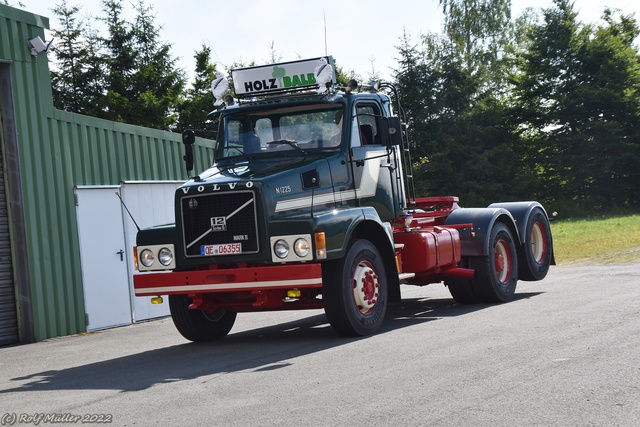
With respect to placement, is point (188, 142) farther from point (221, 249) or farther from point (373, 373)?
point (373, 373)

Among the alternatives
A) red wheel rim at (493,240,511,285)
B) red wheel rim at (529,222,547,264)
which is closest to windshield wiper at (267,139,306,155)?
red wheel rim at (493,240,511,285)

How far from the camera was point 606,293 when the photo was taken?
42.4 ft

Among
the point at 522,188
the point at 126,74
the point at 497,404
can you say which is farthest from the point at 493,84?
the point at 497,404

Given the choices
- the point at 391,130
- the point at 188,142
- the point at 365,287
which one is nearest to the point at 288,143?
the point at 391,130

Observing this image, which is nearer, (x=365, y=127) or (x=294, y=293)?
(x=294, y=293)

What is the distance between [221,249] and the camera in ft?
34.1

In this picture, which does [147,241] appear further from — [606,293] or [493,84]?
[493,84]

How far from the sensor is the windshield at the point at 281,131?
37.6 ft

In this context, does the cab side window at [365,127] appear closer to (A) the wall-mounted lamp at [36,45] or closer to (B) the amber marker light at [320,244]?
(B) the amber marker light at [320,244]

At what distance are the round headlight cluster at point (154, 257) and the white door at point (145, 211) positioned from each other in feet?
17.0

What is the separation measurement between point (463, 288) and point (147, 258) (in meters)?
5.10

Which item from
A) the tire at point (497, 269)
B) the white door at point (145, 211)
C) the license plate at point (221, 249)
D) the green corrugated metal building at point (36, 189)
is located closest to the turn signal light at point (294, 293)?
the license plate at point (221, 249)

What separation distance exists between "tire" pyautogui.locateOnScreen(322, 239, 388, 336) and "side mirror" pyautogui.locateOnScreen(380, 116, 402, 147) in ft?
4.94

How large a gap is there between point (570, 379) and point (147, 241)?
563 cm
